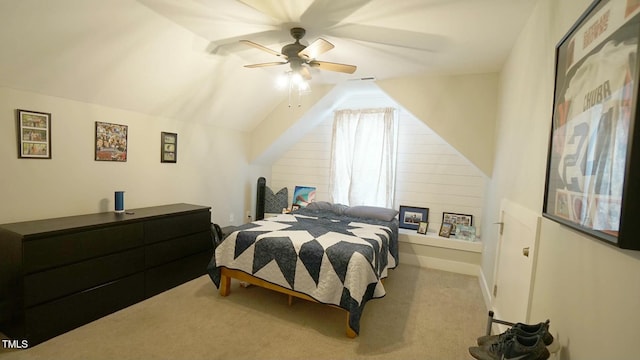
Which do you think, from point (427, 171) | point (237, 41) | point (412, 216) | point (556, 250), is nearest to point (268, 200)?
point (412, 216)

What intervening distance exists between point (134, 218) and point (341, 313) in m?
2.14

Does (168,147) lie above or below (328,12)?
below

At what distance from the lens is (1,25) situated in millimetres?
1831

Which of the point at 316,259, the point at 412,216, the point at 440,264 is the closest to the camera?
the point at 316,259

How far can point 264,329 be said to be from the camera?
2322 mm

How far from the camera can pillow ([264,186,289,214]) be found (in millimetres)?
4984

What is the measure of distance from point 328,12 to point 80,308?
3.06 meters

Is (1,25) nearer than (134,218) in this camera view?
Yes

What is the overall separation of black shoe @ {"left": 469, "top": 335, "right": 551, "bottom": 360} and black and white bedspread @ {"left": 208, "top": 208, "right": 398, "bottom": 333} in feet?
3.73

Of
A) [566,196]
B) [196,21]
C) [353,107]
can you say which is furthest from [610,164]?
[353,107]

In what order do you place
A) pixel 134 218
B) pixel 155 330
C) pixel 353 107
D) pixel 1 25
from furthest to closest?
pixel 353 107 < pixel 134 218 < pixel 155 330 < pixel 1 25

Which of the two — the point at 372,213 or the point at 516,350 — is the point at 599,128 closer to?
the point at 516,350

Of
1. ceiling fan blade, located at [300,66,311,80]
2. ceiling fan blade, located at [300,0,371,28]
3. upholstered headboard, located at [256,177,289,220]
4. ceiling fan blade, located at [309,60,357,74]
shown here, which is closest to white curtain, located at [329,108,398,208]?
upholstered headboard, located at [256,177,289,220]

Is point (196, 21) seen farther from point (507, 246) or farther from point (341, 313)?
point (507, 246)
